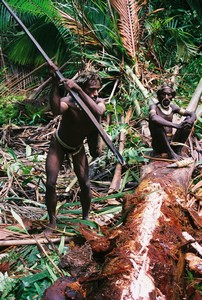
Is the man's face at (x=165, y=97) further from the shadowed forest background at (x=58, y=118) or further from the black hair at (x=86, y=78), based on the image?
the black hair at (x=86, y=78)

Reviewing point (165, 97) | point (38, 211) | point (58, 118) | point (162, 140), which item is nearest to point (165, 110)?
point (165, 97)

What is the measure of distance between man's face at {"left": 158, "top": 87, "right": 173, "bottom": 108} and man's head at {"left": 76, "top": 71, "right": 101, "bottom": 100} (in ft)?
3.20

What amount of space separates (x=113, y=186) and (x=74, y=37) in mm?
3873

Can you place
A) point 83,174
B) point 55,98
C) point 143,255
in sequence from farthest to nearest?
point 83,174
point 55,98
point 143,255

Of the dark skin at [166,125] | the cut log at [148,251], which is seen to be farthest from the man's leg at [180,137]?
the cut log at [148,251]

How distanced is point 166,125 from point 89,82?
107 centimetres

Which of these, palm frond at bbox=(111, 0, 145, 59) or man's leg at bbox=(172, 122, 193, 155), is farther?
palm frond at bbox=(111, 0, 145, 59)

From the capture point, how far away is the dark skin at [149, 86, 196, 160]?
4281 mm

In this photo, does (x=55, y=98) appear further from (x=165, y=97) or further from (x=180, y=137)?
(x=180, y=137)

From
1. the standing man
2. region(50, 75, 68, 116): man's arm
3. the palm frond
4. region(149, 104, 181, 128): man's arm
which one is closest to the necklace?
region(149, 104, 181, 128): man's arm

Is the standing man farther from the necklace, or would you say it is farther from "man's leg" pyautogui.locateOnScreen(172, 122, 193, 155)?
"man's leg" pyautogui.locateOnScreen(172, 122, 193, 155)

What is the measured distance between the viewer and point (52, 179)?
375 cm

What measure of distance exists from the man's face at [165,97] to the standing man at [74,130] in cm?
87

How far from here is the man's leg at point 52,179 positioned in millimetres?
3750
